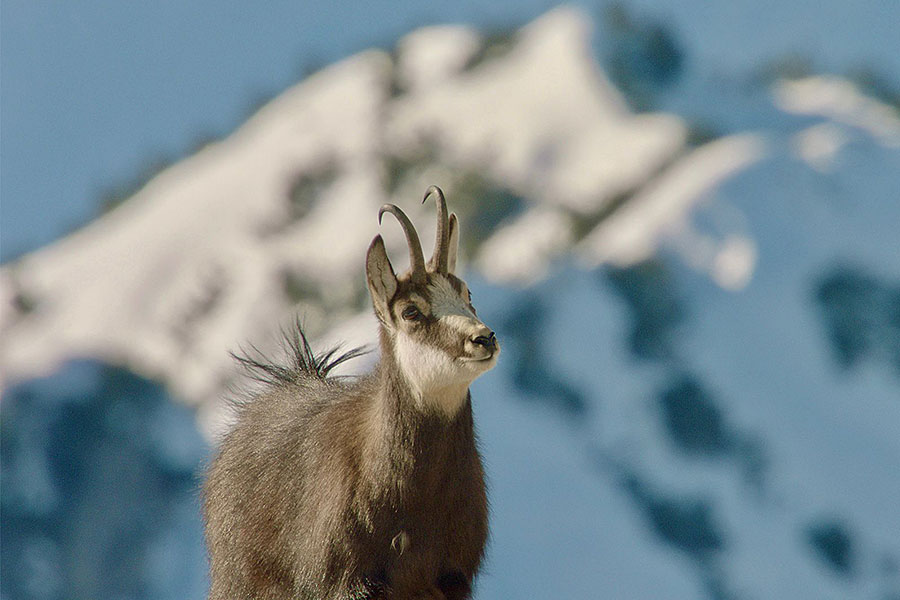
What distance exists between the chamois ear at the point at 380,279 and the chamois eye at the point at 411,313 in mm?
121

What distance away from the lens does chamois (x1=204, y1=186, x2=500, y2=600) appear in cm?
703

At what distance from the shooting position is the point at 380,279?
7.13 m

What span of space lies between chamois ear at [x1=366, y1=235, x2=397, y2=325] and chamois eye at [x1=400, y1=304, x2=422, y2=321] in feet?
0.40

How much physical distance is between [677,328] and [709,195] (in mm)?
5942

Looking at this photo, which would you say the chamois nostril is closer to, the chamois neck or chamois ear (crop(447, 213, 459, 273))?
the chamois neck

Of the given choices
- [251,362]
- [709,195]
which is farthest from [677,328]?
[251,362]

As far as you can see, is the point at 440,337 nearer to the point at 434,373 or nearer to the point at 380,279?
the point at 434,373

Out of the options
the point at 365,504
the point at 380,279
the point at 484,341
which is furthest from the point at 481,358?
the point at 365,504

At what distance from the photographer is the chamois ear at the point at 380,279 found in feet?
23.1

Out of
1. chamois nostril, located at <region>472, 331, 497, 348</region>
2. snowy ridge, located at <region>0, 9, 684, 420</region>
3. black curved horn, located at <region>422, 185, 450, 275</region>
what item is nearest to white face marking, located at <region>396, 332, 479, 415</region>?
chamois nostril, located at <region>472, 331, 497, 348</region>

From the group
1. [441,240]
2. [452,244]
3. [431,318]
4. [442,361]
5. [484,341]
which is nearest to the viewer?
[484,341]

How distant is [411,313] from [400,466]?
798 millimetres

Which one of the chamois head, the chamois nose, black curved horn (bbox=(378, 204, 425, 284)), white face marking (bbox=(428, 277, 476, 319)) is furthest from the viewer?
black curved horn (bbox=(378, 204, 425, 284))

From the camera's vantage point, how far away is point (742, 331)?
1772 inches
